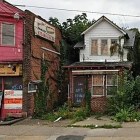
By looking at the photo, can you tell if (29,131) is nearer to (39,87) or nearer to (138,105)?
(39,87)

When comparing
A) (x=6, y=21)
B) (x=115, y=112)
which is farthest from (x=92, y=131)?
(x=6, y=21)

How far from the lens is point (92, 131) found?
40.1 feet

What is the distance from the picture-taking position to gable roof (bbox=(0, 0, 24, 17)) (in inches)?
664

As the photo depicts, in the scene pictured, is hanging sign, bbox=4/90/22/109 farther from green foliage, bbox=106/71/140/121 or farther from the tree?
the tree

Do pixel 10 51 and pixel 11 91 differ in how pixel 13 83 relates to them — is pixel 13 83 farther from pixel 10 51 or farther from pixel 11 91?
pixel 10 51

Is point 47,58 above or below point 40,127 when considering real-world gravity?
above

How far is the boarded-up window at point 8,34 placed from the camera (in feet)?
55.6

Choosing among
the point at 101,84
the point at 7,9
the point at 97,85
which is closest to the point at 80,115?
the point at 97,85

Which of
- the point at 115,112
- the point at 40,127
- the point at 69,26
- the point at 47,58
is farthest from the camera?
the point at 69,26

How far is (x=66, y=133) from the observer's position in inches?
471

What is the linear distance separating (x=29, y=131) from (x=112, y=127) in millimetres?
3673

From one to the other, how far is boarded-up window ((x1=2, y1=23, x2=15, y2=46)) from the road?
5.49 m

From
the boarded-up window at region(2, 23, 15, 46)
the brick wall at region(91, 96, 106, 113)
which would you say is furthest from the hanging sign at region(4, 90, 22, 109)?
the brick wall at region(91, 96, 106, 113)

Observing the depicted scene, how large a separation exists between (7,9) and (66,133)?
8874mm
